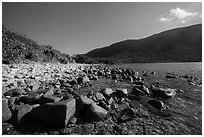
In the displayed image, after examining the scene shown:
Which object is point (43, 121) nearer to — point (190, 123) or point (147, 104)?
point (147, 104)

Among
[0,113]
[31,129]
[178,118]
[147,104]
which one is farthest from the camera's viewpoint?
[147,104]

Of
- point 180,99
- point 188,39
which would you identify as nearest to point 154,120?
point 180,99

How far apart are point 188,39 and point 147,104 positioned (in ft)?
507

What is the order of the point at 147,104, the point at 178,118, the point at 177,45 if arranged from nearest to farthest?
the point at 178,118 → the point at 147,104 → the point at 177,45

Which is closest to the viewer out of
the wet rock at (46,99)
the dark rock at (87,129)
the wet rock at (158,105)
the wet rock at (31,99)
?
the dark rock at (87,129)

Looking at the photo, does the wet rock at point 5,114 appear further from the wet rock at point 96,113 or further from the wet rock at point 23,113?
the wet rock at point 96,113

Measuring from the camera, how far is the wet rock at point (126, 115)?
4344 mm

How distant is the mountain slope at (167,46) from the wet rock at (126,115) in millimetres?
105291

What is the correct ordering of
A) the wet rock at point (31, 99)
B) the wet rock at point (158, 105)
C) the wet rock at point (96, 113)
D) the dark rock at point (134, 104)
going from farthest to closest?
the dark rock at point (134, 104) < the wet rock at point (158, 105) < the wet rock at point (31, 99) < the wet rock at point (96, 113)

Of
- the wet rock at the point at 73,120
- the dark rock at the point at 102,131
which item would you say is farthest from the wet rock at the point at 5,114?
the dark rock at the point at 102,131

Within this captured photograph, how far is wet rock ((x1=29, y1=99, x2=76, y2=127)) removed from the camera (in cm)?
373

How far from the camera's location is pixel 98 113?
14.2 feet

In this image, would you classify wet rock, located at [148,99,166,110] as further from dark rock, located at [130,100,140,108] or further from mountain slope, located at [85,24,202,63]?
mountain slope, located at [85,24,202,63]

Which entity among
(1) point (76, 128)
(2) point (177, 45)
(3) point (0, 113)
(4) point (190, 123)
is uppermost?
(2) point (177, 45)
